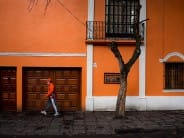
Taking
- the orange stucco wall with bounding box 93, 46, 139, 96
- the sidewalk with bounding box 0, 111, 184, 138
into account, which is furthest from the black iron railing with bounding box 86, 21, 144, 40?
the sidewalk with bounding box 0, 111, 184, 138

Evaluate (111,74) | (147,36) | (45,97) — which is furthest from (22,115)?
(147,36)

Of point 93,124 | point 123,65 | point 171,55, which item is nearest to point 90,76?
point 123,65

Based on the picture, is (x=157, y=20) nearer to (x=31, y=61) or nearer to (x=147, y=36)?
(x=147, y=36)

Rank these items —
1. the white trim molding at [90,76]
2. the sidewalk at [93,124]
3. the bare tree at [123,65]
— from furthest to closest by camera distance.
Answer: the white trim molding at [90,76]
the bare tree at [123,65]
the sidewalk at [93,124]

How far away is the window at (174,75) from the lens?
1842cm

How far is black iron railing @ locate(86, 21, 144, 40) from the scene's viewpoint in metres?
17.8

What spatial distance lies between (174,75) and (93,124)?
5.47 metres

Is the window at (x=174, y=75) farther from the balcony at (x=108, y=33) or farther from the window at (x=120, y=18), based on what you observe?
the window at (x=120, y=18)

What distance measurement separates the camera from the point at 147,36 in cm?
1805

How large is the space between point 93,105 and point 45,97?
221 centimetres

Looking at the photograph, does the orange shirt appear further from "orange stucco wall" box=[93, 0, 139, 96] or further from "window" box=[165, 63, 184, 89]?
"window" box=[165, 63, 184, 89]

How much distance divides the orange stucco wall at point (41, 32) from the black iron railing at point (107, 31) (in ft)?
1.09

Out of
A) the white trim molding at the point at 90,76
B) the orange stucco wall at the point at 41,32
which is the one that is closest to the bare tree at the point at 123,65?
the white trim molding at the point at 90,76

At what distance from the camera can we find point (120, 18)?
1817 cm
